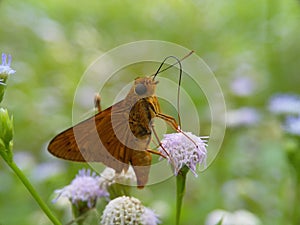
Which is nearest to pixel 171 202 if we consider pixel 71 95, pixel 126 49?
pixel 71 95

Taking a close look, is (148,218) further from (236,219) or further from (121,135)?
(236,219)

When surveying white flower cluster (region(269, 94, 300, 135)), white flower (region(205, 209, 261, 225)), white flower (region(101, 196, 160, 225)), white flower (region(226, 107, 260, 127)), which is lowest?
white flower (region(101, 196, 160, 225))

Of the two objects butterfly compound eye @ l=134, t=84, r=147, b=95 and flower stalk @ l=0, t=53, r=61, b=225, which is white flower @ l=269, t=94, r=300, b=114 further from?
flower stalk @ l=0, t=53, r=61, b=225

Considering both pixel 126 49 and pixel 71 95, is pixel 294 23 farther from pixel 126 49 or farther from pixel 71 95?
pixel 71 95

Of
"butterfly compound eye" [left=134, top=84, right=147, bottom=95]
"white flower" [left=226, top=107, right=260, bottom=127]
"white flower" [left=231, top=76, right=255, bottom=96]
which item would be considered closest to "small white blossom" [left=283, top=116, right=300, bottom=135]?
"white flower" [left=226, top=107, right=260, bottom=127]

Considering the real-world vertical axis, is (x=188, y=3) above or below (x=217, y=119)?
above

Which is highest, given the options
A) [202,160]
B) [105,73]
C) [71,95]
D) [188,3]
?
[188,3]

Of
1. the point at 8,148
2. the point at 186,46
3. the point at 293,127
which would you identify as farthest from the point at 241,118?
the point at 8,148
